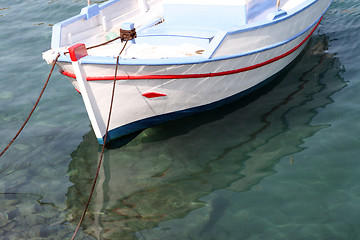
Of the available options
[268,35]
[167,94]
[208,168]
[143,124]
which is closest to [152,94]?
[167,94]

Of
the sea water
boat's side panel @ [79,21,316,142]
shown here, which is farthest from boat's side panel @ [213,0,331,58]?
the sea water

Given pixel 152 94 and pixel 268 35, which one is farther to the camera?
pixel 268 35

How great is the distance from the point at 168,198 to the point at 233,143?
1.43 meters

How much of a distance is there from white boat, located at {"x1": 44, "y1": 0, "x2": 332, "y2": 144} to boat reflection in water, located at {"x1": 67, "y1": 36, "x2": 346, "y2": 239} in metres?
0.30

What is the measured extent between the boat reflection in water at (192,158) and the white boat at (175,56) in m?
0.30

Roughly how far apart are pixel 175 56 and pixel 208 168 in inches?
65.8

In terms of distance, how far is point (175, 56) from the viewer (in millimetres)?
6098

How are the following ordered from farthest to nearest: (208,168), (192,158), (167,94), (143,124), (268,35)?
(268,35) < (143,124) < (167,94) < (192,158) < (208,168)

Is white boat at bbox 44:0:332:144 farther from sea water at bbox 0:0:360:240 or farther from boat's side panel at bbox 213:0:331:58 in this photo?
sea water at bbox 0:0:360:240

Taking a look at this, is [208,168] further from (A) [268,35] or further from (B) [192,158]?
(A) [268,35]

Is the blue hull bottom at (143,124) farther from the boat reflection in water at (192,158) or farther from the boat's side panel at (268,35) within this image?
the boat's side panel at (268,35)

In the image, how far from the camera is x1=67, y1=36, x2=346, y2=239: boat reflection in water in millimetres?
5180

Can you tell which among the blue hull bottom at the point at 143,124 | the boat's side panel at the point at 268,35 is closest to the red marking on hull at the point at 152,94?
the blue hull bottom at the point at 143,124

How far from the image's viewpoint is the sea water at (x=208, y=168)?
488cm
